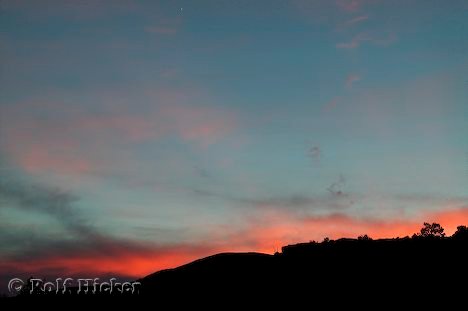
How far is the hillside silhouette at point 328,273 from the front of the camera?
34406 mm

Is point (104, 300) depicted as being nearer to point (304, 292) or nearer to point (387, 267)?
point (304, 292)

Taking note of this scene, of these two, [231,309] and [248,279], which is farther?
[248,279]

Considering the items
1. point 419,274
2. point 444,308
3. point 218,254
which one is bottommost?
point 444,308

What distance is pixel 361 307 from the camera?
32625mm

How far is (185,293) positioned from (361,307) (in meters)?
14.5

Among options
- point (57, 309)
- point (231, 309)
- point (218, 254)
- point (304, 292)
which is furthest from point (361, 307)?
point (57, 309)

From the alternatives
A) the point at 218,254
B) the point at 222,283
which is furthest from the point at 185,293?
the point at 218,254

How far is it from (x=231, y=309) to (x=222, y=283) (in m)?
5.18

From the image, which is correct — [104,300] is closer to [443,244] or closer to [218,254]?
[218,254]

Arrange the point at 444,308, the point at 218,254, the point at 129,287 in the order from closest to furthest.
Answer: the point at 444,308, the point at 129,287, the point at 218,254

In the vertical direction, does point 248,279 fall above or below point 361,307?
above

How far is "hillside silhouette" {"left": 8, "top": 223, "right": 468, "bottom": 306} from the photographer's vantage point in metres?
34.4

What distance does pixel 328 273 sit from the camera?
124 ft

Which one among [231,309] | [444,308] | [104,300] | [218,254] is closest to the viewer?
[444,308]
